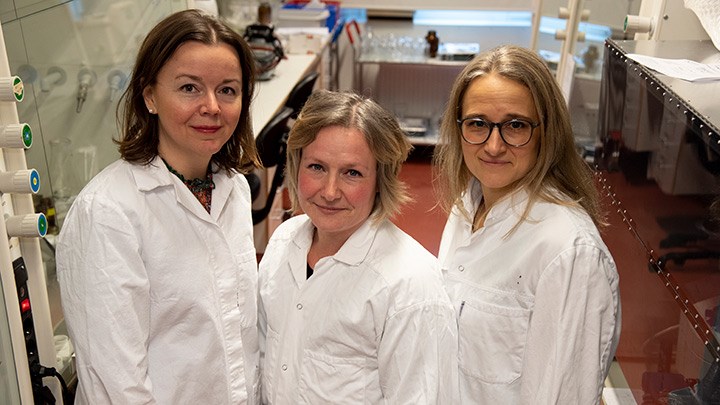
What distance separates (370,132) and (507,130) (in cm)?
29

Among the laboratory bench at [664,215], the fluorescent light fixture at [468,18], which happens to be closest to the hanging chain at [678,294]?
the laboratory bench at [664,215]

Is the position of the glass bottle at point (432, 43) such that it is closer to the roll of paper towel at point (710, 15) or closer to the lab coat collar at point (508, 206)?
the roll of paper towel at point (710, 15)

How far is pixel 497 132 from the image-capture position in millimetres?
1407

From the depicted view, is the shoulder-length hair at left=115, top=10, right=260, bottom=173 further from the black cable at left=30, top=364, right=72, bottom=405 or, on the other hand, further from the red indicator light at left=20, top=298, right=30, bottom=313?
the black cable at left=30, top=364, right=72, bottom=405

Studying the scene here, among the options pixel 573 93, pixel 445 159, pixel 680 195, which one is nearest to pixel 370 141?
pixel 445 159

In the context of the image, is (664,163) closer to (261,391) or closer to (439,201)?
(439,201)

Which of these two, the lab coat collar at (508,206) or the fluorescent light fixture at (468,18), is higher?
the lab coat collar at (508,206)

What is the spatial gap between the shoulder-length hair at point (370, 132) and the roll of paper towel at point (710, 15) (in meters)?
0.80

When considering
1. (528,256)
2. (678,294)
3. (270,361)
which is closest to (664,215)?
(678,294)

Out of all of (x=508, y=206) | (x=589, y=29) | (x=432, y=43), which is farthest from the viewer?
(x=432, y=43)

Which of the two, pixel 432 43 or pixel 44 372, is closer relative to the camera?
pixel 44 372

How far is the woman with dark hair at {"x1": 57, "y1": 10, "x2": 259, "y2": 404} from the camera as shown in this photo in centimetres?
129

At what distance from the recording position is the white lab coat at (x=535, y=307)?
4.21 ft

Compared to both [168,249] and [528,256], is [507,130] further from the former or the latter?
[168,249]
